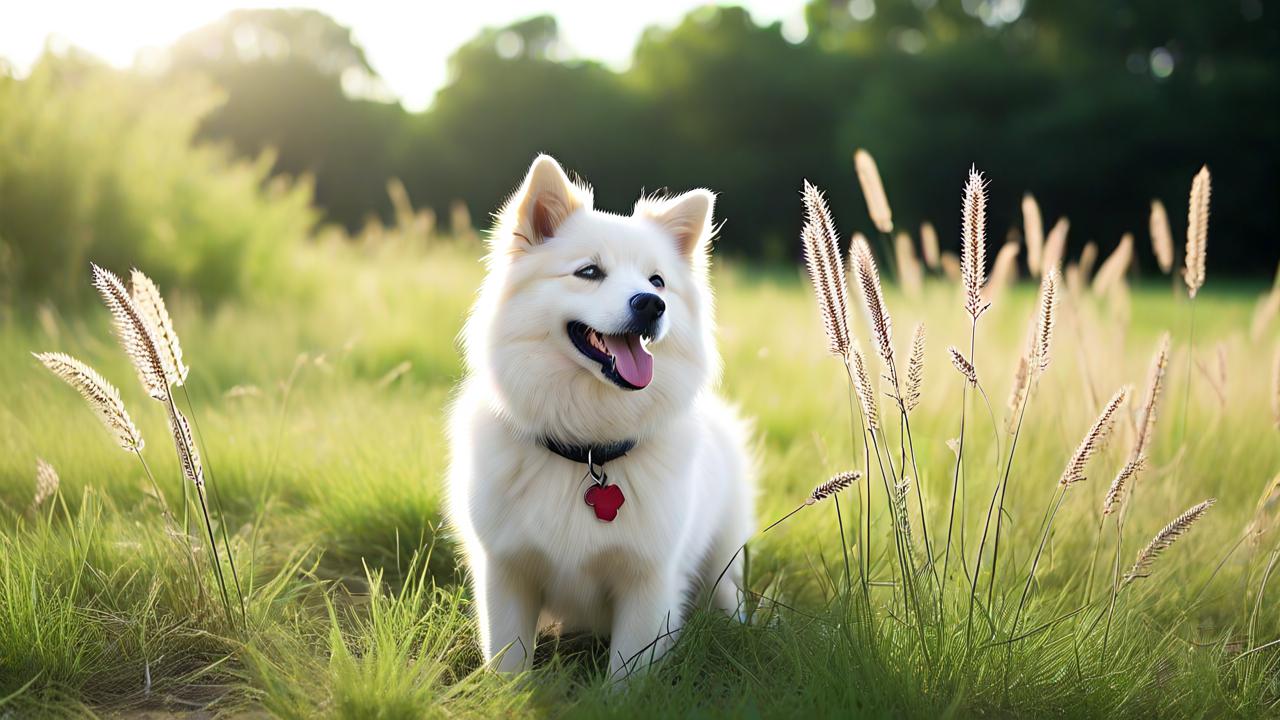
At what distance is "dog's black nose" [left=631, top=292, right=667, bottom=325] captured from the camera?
251 cm

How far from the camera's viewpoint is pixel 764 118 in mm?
28156

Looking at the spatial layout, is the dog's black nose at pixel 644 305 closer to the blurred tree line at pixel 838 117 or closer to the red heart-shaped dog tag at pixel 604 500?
the red heart-shaped dog tag at pixel 604 500

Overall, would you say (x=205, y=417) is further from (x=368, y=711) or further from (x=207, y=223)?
(x=207, y=223)

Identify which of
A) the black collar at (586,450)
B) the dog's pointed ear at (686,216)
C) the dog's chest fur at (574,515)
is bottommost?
the dog's chest fur at (574,515)

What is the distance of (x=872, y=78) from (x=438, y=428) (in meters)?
25.5

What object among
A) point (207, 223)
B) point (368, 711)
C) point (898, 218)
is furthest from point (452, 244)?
point (898, 218)

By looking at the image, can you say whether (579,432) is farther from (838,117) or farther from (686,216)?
(838,117)

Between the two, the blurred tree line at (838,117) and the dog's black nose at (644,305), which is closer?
the dog's black nose at (644,305)

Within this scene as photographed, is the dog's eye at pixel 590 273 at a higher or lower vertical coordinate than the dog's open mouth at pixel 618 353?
higher

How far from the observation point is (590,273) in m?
→ 2.70

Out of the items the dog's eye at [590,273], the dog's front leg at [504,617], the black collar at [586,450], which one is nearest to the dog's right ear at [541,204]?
the dog's eye at [590,273]

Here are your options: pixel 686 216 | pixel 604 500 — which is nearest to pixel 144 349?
pixel 604 500

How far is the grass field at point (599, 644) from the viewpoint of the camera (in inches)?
94.7

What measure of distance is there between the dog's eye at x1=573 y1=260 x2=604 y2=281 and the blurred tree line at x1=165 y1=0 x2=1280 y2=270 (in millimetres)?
18711
